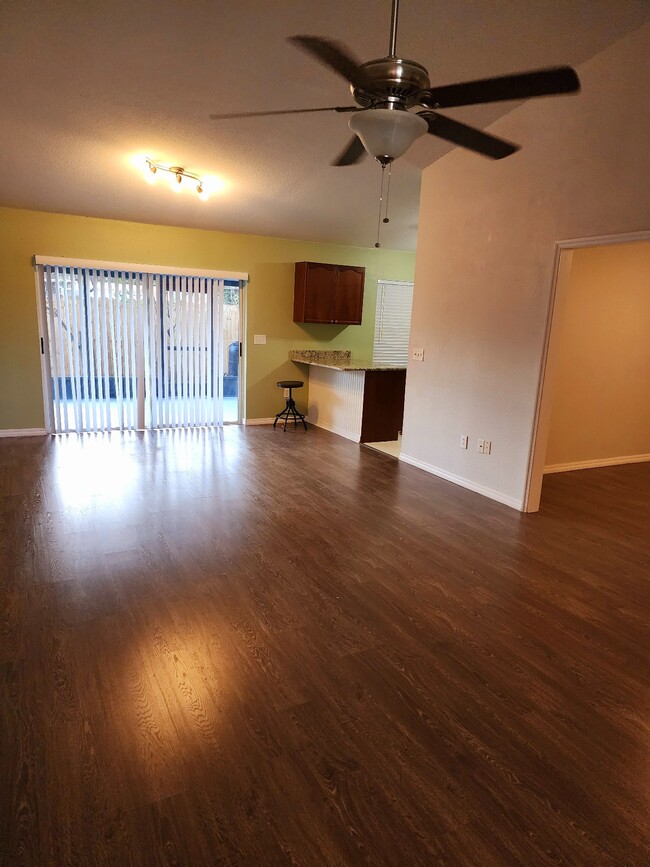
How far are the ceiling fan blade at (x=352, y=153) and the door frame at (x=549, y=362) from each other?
69.9 inches

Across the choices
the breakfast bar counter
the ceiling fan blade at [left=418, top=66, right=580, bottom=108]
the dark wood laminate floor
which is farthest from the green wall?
the ceiling fan blade at [left=418, top=66, right=580, bottom=108]

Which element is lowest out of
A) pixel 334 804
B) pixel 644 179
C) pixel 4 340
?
pixel 334 804

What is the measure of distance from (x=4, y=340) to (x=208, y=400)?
2482 millimetres

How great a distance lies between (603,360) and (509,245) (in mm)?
1911

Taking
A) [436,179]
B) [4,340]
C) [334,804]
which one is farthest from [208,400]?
[334,804]

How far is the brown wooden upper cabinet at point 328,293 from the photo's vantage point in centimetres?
712

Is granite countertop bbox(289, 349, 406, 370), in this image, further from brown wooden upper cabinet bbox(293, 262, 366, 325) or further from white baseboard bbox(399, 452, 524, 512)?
white baseboard bbox(399, 452, 524, 512)

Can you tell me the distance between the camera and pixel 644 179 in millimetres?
3135

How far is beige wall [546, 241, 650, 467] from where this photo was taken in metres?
4.89

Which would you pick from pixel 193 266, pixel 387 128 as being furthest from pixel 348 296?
pixel 387 128

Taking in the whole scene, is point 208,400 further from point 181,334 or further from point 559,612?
point 559,612

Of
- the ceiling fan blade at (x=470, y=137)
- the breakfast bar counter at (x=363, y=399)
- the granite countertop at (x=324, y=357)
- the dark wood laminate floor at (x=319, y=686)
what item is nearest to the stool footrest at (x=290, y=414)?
the breakfast bar counter at (x=363, y=399)

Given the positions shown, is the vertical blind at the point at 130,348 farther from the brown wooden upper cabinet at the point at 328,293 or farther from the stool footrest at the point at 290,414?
the brown wooden upper cabinet at the point at 328,293

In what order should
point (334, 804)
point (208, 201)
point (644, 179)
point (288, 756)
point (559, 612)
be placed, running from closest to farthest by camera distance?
1. point (334, 804)
2. point (288, 756)
3. point (559, 612)
4. point (644, 179)
5. point (208, 201)
